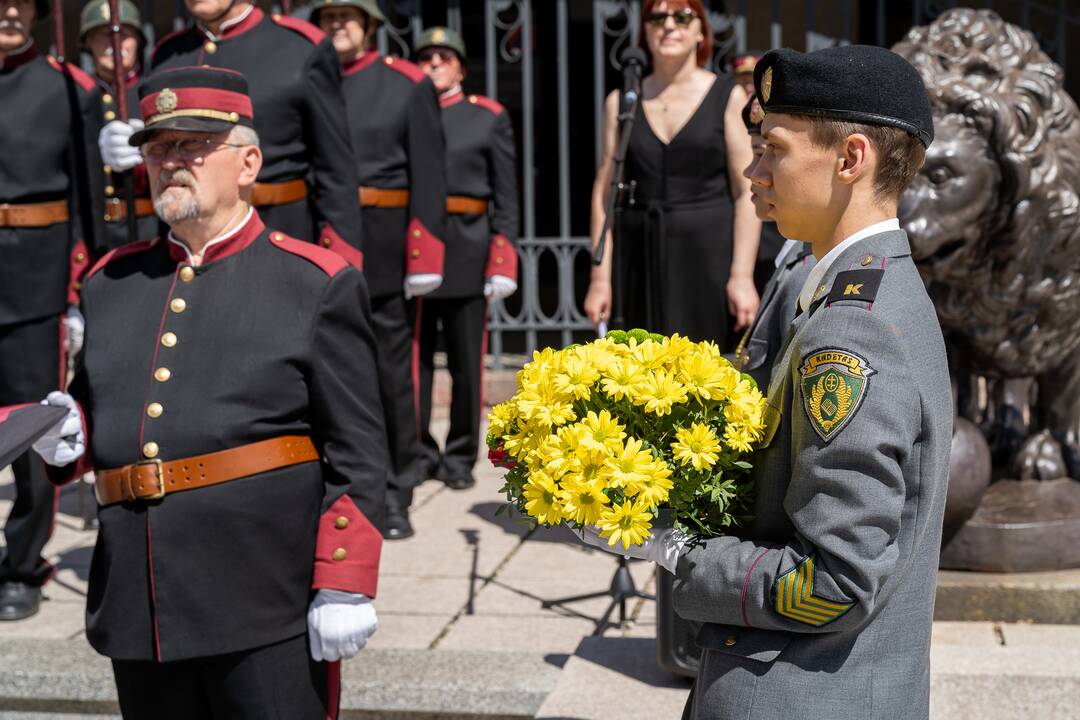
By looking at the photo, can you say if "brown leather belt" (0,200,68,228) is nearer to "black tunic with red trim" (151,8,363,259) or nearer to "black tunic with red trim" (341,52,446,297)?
"black tunic with red trim" (151,8,363,259)

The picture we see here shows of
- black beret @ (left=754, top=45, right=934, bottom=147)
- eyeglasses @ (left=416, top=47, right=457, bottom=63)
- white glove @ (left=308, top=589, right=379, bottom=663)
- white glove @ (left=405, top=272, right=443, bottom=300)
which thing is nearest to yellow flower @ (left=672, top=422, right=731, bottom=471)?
black beret @ (left=754, top=45, right=934, bottom=147)

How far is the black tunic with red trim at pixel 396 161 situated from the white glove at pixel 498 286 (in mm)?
826

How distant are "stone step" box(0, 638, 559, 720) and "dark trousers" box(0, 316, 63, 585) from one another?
0.60 meters

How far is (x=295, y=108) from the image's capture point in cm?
461

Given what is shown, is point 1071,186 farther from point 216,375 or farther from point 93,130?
point 93,130

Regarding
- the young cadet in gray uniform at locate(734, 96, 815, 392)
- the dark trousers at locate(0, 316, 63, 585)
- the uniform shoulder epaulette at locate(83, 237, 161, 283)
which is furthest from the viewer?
the dark trousers at locate(0, 316, 63, 585)

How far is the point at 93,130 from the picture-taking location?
509cm

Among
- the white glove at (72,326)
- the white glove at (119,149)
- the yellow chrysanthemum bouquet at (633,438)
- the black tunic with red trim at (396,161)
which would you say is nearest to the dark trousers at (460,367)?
the black tunic with red trim at (396,161)

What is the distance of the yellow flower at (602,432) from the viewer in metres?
1.79

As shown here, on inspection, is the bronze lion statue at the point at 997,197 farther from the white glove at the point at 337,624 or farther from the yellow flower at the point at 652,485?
the yellow flower at the point at 652,485

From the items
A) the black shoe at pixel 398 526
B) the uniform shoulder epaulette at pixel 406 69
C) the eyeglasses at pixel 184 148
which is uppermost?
the eyeglasses at pixel 184 148

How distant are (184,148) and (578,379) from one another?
1.25 metres

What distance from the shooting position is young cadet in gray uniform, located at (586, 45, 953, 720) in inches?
65.4

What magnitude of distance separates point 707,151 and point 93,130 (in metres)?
2.31
